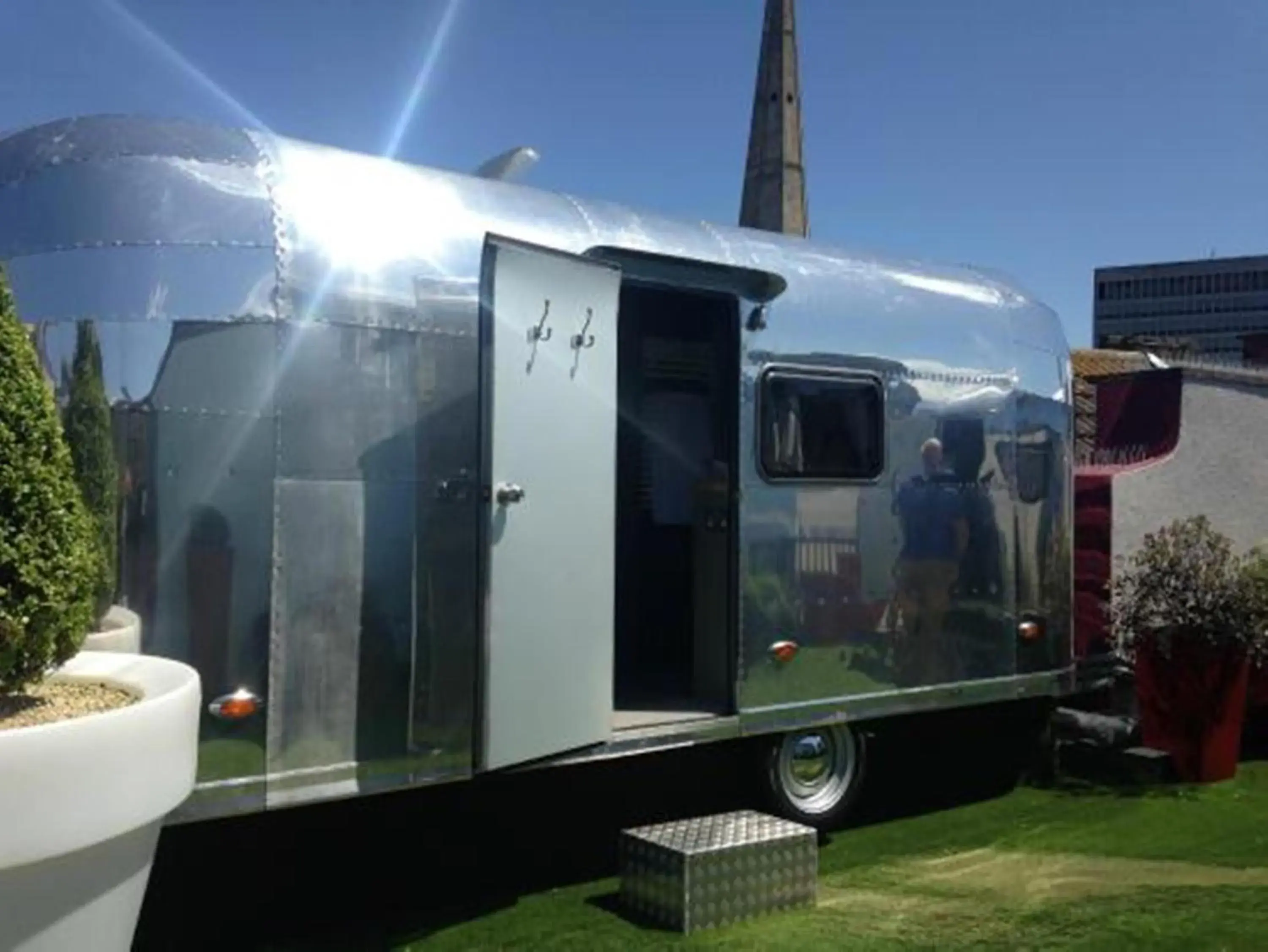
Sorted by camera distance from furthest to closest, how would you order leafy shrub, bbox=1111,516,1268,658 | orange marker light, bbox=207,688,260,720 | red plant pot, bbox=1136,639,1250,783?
red plant pot, bbox=1136,639,1250,783 < leafy shrub, bbox=1111,516,1268,658 < orange marker light, bbox=207,688,260,720

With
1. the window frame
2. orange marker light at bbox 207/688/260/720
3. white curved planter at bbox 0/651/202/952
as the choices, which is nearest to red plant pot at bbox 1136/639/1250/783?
the window frame

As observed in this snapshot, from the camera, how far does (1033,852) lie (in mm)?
6379

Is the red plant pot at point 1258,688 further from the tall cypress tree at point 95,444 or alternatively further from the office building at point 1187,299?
the office building at point 1187,299

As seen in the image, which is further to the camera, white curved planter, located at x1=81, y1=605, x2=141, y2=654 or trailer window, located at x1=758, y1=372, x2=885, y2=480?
trailer window, located at x1=758, y1=372, x2=885, y2=480

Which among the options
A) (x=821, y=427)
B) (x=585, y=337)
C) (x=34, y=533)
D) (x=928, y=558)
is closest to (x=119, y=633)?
(x=34, y=533)

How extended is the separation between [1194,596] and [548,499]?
4380 millimetres

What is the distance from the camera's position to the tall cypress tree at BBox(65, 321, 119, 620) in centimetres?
433

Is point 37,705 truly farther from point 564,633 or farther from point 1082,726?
point 1082,726

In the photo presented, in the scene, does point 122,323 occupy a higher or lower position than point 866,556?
higher

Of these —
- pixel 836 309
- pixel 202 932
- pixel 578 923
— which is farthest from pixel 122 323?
pixel 836 309

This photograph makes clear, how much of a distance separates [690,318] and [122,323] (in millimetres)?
3519

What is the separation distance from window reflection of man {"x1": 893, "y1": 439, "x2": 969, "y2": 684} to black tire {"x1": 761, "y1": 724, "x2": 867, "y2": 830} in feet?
1.64

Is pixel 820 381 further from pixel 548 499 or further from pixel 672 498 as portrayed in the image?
pixel 548 499

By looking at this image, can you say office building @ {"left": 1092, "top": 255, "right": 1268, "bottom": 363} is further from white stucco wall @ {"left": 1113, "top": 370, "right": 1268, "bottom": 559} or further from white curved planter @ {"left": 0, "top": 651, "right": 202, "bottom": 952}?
white curved planter @ {"left": 0, "top": 651, "right": 202, "bottom": 952}
